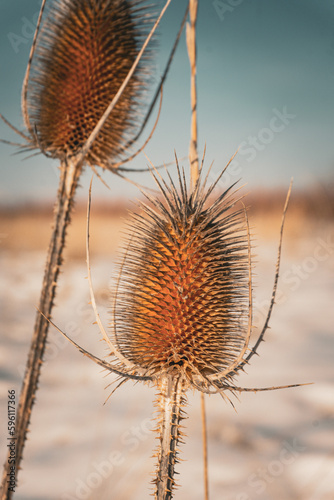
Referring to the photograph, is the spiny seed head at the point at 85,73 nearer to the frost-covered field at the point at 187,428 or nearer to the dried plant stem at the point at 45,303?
the dried plant stem at the point at 45,303

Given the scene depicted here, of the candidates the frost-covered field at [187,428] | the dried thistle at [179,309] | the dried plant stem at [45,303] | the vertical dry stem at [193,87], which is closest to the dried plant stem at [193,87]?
the vertical dry stem at [193,87]

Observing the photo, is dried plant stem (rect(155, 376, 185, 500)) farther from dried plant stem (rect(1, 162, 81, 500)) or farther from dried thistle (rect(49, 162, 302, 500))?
dried plant stem (rect(1, 162, 81, 500))

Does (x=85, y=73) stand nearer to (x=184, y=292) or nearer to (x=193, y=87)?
(x=193, y=87)

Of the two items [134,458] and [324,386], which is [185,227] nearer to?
[134,458]

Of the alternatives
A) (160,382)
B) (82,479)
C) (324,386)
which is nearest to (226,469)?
(82,479)

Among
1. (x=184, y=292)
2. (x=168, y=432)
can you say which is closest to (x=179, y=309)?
(x=184, y=292)

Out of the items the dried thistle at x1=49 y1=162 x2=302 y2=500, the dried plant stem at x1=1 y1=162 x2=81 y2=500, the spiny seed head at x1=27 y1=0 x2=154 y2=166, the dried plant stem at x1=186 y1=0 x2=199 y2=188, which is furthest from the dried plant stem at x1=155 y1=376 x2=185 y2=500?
the spiny seed head at x1=27 y1=0 x2=154 y2=166
